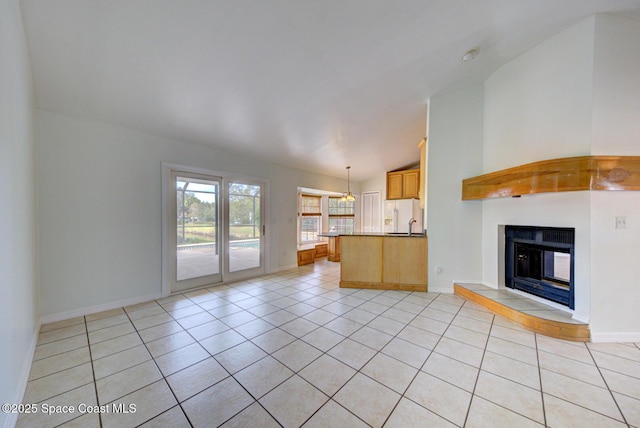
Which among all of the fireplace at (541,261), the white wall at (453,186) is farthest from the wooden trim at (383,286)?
the fireplace at (541,261)

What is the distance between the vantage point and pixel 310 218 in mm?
6926

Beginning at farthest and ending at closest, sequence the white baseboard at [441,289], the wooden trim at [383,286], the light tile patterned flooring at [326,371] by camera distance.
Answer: the wooden trim at [383,286] < the white baseboard at [441,289] < the light tile patterned flooring at [326,371]

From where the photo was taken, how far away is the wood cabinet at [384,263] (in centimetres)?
380

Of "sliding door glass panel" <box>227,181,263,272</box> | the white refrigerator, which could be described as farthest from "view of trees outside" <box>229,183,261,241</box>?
the white refrigerator

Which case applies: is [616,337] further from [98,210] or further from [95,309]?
[98,210]

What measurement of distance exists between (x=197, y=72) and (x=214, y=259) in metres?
3.03

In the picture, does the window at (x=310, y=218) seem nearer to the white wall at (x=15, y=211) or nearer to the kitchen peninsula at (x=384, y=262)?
the kitchen peninsula at (x=384, y=262)

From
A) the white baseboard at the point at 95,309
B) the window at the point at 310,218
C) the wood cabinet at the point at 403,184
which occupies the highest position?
the wood cabinet at the point at 403,184

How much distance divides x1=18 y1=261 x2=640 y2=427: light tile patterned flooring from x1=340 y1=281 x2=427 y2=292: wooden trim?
83cm

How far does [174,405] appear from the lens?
59.9 inches

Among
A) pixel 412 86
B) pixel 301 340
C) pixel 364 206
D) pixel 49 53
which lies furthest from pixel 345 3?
pixel 364 206

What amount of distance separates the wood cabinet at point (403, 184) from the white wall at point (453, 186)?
241 cm

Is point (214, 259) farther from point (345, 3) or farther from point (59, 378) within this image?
point (345, 3)

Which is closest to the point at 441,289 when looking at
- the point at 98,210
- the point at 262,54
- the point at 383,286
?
the point at 383,286
